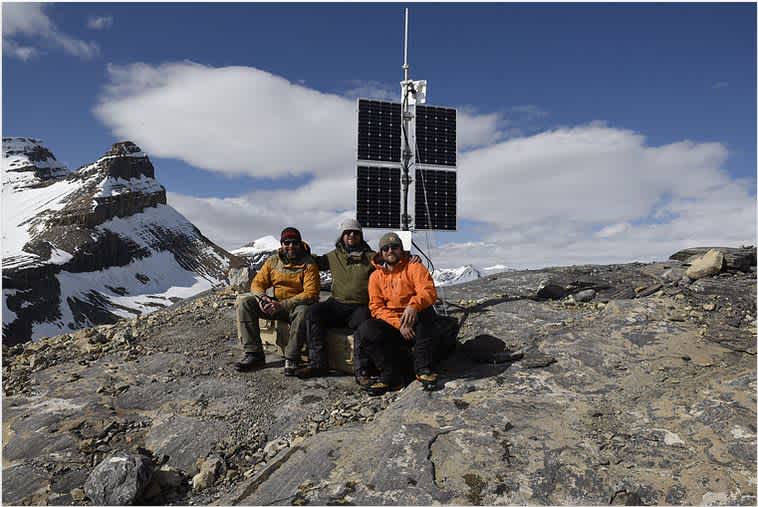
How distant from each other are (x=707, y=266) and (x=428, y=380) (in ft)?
23.2

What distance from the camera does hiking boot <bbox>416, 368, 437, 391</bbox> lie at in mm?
5707

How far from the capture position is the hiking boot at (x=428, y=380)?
5.71 m

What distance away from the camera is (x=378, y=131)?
1040 cm

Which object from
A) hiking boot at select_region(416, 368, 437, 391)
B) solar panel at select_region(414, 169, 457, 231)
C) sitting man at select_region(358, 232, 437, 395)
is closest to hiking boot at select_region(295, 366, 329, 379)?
sitting man at select_region(358, 232, 437, 395)

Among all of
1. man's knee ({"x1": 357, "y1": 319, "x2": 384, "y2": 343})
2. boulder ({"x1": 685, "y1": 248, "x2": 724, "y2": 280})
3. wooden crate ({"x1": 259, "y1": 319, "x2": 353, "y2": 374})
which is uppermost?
boulder ({"x1": 685, "y1": 248, "x2": 724, "y2": 280})

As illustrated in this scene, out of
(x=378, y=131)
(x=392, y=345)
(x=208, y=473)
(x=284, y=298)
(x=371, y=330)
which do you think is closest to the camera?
(x=208, y=473)

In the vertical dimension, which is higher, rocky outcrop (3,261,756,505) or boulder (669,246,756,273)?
boulder (669,246,756,273)

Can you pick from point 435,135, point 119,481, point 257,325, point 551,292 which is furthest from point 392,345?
point 435,135

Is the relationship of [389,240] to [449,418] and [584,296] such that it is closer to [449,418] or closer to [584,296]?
[449,418]

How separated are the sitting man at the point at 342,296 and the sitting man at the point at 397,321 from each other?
0.50m

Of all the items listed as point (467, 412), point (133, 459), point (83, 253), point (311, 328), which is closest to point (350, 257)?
point (311, 328)

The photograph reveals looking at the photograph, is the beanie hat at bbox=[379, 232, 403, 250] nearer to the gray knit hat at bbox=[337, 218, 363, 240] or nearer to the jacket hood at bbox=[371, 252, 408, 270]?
the jacket hood at bbox=[371, 252, 408, 270]

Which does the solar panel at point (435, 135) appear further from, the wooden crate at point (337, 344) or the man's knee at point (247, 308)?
the man's knee at point (247, 308)

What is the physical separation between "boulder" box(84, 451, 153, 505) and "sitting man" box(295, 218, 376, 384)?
2656mm
